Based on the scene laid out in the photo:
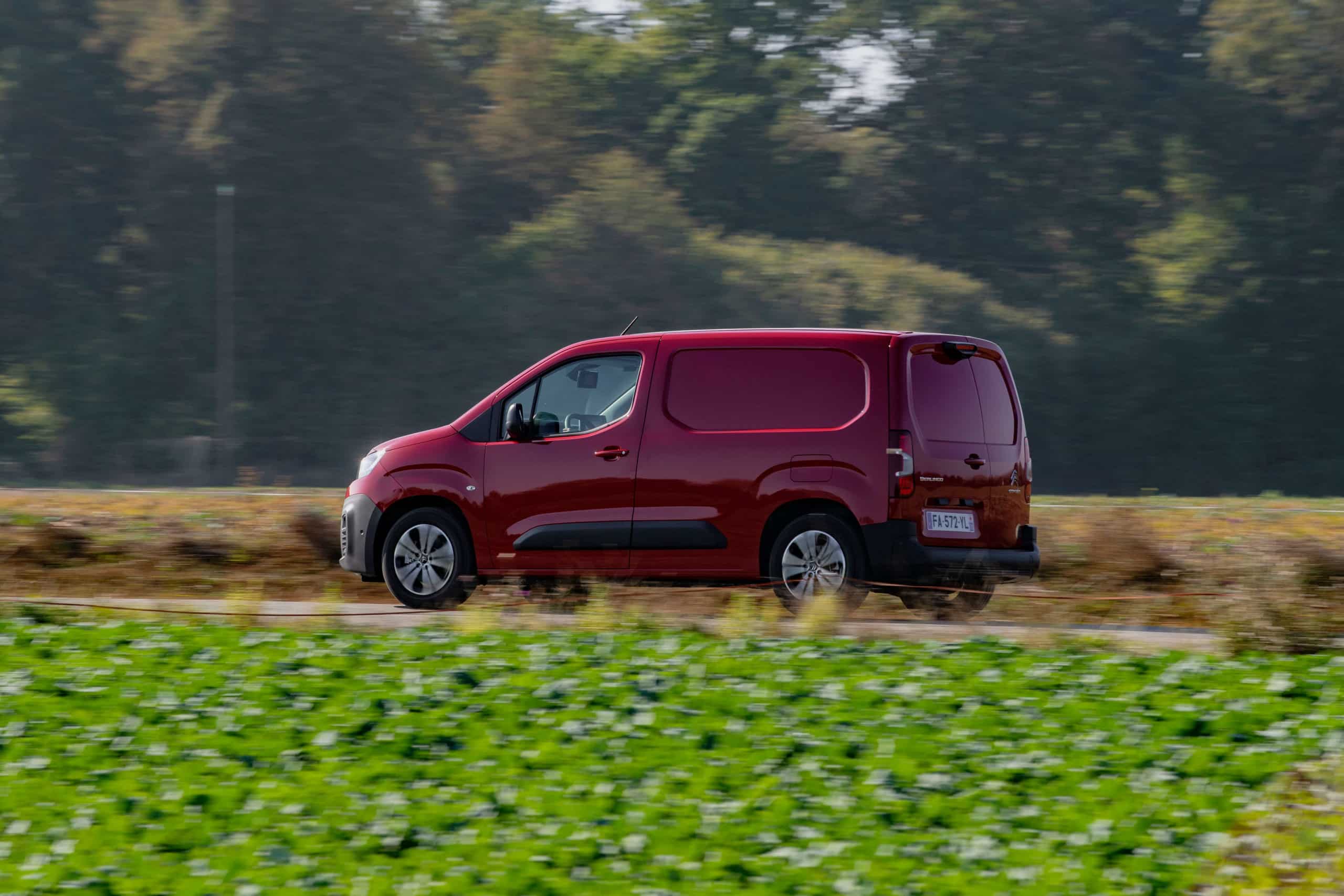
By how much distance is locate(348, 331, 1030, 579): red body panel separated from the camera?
9547 mm

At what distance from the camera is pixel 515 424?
10172 millimetres

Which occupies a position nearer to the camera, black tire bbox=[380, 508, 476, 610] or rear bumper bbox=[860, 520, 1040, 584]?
rear bumper bbox=[860, 520, 1040, 584]

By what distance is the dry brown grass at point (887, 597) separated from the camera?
8633 millimetres

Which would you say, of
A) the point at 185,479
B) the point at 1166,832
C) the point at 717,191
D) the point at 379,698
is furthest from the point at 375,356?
the point at 1166,832

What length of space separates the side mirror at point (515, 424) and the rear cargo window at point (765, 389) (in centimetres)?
96

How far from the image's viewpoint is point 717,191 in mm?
39719

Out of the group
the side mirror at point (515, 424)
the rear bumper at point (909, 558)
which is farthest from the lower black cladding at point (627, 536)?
the rear bumper at point (909, 558)

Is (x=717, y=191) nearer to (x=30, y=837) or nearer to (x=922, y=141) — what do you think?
(x=922, y=141)

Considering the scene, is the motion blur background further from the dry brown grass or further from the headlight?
the headlight

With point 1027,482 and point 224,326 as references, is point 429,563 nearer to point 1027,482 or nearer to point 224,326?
point 1027,482

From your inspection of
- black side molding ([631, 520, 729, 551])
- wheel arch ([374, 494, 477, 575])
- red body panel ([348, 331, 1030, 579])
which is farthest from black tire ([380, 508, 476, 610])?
black side molding ([631, 520, 729, 551])

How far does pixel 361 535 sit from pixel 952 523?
377 cm

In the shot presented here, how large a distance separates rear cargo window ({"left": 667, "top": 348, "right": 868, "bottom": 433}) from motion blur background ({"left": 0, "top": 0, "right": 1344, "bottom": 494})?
2450cm

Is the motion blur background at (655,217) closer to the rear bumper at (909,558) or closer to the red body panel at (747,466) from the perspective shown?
the red body panel at (747,466)
